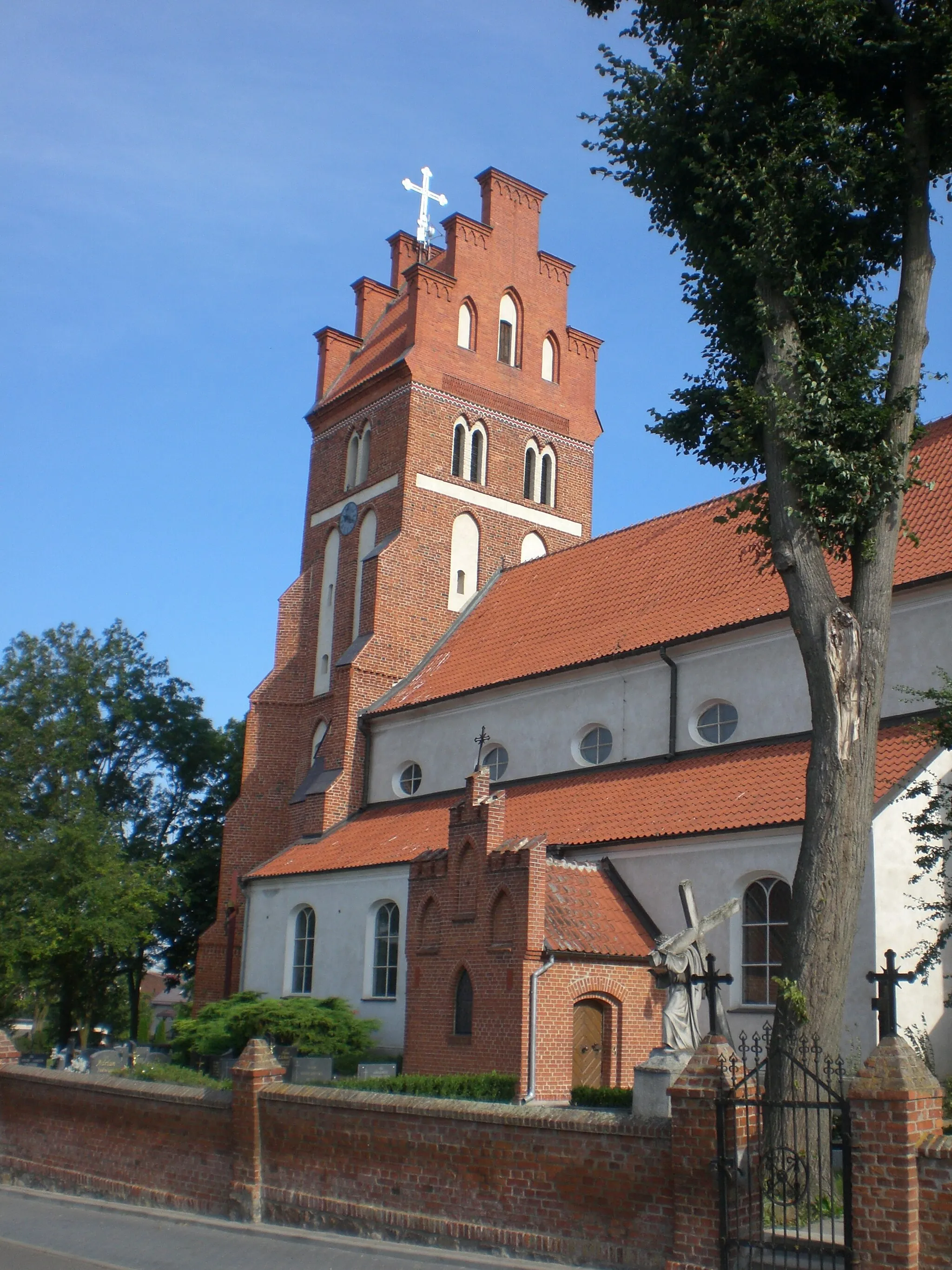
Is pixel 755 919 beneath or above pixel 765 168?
beneath

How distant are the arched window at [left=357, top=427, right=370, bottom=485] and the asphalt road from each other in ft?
67.2

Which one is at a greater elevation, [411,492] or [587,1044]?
[411,492]

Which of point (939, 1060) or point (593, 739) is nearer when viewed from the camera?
point (939, 1060)

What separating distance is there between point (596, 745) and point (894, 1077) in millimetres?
14397

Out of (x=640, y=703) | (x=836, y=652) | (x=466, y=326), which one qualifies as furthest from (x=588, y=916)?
(x=466, y=326)

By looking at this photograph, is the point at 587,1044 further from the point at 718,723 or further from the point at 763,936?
the point at 718,723

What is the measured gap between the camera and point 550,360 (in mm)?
32438

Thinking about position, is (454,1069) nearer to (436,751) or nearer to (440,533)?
(436,751)

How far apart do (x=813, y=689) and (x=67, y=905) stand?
22512 mm

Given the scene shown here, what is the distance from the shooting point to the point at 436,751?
82.8 ft

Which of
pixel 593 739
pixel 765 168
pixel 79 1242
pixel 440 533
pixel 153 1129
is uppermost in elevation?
pixel 440 533

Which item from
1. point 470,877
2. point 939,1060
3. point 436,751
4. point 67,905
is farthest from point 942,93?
point 67,905

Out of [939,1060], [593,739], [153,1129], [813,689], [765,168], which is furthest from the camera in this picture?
[593,739]

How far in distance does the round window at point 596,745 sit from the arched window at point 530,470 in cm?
1020
